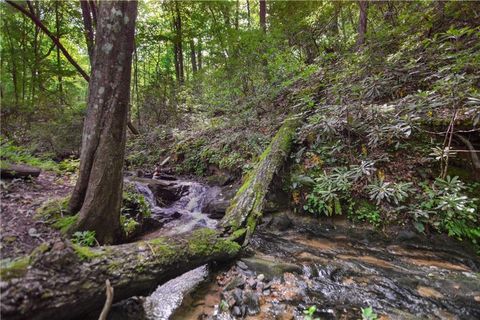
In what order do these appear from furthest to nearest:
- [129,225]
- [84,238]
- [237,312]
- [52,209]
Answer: [129,225] → [52,209] → [84,238] → [237,312]

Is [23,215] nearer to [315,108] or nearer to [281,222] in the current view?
[281,222]

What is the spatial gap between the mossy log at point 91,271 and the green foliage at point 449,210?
3.17 metres

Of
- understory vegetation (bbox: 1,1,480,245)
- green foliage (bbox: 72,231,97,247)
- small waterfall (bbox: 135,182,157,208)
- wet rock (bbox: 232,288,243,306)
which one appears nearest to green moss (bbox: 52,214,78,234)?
understory vegetation (bbox: 1,1,480,245)

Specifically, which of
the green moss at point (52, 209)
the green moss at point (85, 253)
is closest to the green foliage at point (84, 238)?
the green moss at point (52, 209)

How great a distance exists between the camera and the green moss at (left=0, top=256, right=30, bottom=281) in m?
1.90

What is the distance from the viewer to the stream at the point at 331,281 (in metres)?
2.89

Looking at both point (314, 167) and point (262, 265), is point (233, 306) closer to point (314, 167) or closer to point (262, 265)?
point (262, 265)

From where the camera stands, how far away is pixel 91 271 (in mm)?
2389

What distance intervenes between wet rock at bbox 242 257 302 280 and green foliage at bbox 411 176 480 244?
232 centimetres

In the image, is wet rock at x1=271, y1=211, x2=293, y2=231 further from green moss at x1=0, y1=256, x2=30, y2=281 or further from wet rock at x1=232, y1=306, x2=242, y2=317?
green moss at x1=0, y1=256, x2=30, y2=281

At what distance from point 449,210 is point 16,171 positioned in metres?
6.93

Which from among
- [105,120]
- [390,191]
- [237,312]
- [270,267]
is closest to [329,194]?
[390,191]

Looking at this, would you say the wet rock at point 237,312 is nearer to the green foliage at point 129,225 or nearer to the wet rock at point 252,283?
the wet rock at point 252,283

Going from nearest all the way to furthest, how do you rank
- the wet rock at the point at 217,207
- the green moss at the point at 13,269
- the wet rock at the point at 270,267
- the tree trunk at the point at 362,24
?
1. the green moss at the point at 13,269
2. the wet rock at the point at 270,267
3. the wet rock at the point at 217,207
4. the tree trunk at the point at 362,24
